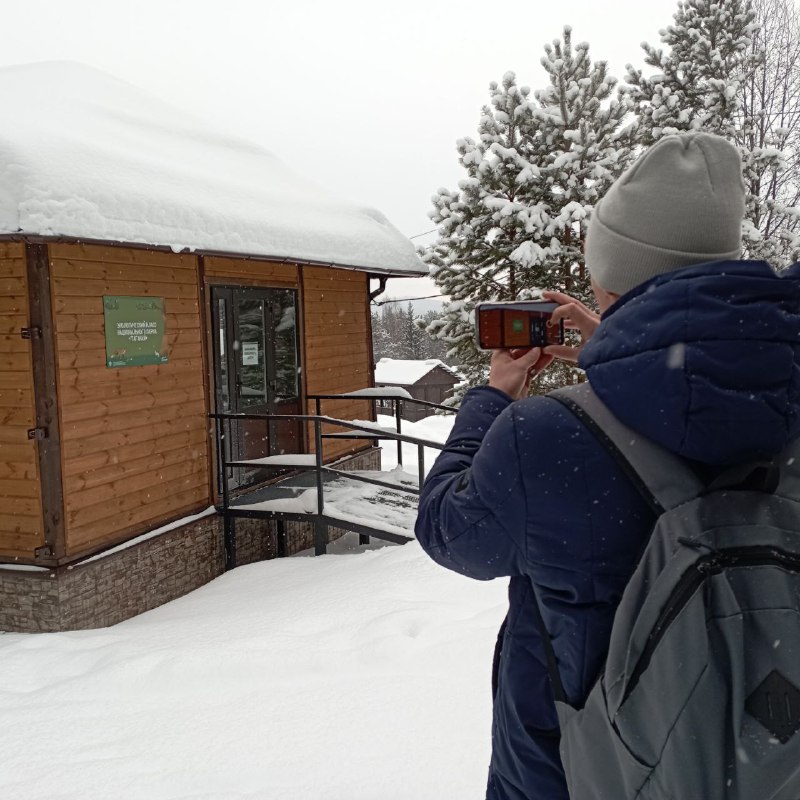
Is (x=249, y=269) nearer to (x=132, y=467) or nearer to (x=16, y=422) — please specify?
(x=132, y=467)

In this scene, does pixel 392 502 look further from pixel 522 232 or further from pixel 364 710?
pixel 522 232

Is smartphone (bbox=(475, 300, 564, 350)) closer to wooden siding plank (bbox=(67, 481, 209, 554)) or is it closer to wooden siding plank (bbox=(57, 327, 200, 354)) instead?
wooden siding plank (bbox=(57, 327, 200, 354))

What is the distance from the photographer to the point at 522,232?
16.0 m

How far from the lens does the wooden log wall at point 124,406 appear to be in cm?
645

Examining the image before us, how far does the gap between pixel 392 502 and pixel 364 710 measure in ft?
16.4

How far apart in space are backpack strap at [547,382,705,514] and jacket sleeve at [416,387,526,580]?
0.45 feet

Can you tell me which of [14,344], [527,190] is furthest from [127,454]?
[527,190]

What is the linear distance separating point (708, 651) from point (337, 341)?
10217 mm

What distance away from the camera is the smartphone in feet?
5.41

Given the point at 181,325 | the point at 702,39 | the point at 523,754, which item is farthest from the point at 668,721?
the point at 702,39

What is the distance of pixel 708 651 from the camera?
103 centimetres

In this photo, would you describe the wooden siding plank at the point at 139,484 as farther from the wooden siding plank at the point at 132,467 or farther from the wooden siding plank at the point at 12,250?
the wooden siding plank at the point at 12,250

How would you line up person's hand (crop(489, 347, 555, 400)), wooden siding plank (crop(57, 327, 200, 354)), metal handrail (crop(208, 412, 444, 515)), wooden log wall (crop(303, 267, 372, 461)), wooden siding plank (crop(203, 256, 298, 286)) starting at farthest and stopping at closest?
wooden log wall (crop(303, 267, 372, 461)), wooden siding plank (crop(203, 256, 298, 286)), metal handrail (crop(208, 412, 444, 515)), wooden siding plank (crop(57, 327, 200, 354)), person's hand (crop(489, 347, 555, 400))

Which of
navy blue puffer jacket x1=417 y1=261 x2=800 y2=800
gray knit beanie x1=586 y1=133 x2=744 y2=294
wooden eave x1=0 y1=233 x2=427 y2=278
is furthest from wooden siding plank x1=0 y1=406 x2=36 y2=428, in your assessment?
gray knit beanie x1=586 y1=133 x2=744 y2=294
